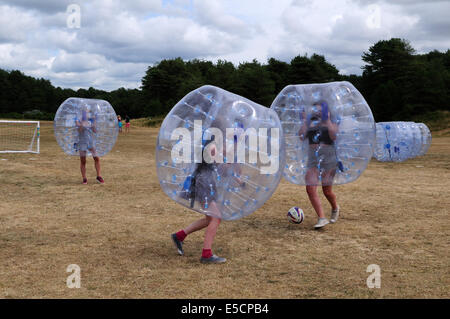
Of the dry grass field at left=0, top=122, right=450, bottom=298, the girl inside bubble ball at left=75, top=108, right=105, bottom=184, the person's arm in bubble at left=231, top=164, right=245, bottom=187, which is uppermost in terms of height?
the girl inside bubble ball at left=75, top=108, right=105, bottom=184

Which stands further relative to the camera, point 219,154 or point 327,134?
point 327,134

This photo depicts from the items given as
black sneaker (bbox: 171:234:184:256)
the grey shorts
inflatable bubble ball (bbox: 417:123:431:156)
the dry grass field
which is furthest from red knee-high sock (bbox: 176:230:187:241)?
inflatable bubble ball (bbox: 417:123:431:156)

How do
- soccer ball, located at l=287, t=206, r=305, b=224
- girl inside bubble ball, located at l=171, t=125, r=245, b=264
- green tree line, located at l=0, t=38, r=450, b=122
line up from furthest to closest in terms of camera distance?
green tree line, located at l=0, t=38, r=450, b=122 < soccer ball, located at l=287, t=206, r=305, b=224 < girl inside bubble ball, located at l=171, t=125, r=245, b=264

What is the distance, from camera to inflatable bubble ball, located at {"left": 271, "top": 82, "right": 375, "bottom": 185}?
6504 millimetres

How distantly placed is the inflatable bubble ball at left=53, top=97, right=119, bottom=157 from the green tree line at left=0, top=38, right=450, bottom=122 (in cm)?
5019

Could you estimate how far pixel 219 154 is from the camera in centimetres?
479

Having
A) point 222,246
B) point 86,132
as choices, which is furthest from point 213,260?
point 86,132

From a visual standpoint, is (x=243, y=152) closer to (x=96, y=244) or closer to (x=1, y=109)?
(x=96, y=244)

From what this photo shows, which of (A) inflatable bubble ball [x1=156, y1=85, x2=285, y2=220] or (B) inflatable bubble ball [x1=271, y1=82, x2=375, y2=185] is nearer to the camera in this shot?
(A) inflatable bubble ball [x1=156, y1=85, x2=285, y2=220]

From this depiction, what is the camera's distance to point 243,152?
190 inches

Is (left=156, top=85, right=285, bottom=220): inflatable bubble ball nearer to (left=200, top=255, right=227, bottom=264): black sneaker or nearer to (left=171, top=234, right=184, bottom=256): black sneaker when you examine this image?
(left=200, top=255, right=227, bottom=264): black sneaker

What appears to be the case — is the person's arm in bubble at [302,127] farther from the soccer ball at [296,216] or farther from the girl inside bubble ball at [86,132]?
the girl inside bubble ball at [86,132]

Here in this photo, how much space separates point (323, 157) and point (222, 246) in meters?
1.99

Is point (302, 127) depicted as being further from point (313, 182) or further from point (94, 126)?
point (94, 126)
